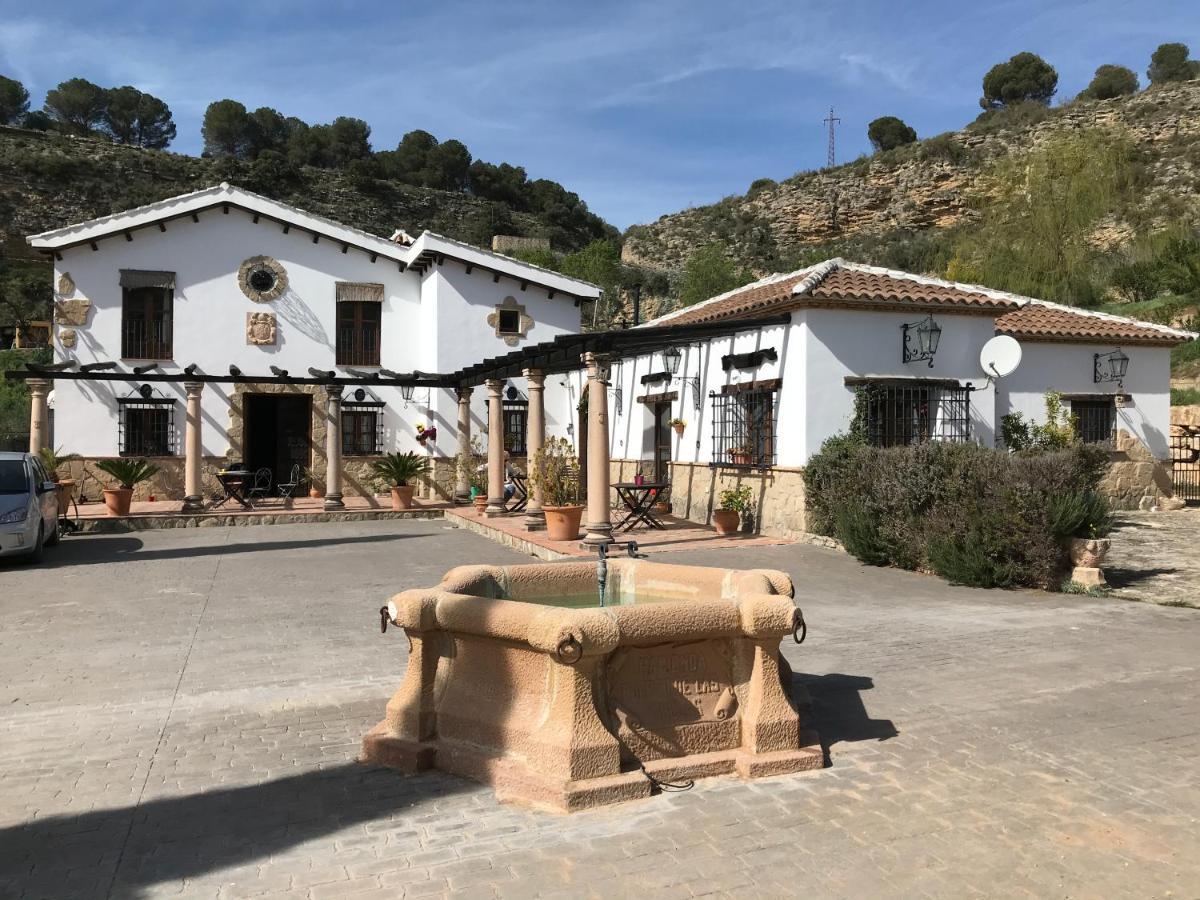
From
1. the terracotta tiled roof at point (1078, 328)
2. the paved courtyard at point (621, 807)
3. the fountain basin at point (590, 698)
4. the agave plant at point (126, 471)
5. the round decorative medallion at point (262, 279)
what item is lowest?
the paved courtyard at point (621, 807)

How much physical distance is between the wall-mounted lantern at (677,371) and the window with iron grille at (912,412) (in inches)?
126

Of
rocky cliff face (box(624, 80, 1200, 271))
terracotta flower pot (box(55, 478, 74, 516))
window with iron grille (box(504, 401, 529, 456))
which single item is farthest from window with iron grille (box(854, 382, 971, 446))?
rocky cliff face (box(624, 80, 1200, 271))

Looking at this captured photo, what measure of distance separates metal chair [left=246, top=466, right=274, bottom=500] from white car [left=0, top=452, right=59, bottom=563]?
232 inches

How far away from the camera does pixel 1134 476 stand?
1650 centimetres

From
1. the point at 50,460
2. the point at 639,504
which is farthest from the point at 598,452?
the point at 50,460

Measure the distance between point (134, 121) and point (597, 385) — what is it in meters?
68.6

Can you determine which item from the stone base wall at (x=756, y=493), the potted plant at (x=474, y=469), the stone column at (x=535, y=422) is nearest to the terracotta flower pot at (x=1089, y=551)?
the stone base wall at (x=756, y=493)

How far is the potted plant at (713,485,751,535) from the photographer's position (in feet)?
43.5

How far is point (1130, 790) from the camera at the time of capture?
3.88 m

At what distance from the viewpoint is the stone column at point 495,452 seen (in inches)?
621

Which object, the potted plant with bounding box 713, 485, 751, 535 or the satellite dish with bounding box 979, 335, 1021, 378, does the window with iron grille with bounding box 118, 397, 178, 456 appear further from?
the satellite dish with bounding box 979, 335, 1021, 378

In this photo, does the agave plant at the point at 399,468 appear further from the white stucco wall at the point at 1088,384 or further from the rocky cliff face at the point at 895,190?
the rocky cliff face at the point at 895,190

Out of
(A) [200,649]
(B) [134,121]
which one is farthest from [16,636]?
(B) [134,121]

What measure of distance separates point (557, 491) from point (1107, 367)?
34.9 ft
